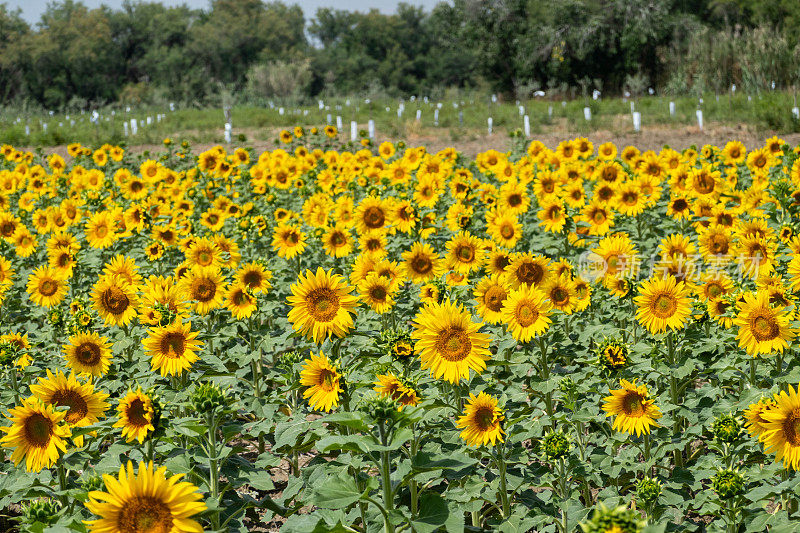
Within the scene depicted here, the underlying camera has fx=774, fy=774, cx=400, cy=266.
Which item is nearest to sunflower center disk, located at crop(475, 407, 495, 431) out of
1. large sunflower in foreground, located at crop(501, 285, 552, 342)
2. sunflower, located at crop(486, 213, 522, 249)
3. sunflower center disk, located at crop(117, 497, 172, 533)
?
large sunflower in foreground, located at crop(501, 285, 552, 342)

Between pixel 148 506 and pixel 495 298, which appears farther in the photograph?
pixel 495 298

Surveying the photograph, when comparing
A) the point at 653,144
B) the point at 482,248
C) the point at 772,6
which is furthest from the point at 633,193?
the point at 772,6

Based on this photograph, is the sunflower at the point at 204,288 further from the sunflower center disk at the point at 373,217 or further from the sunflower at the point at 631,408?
the sunflower at the point at 631,408

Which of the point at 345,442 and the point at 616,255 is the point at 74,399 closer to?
the point at 345,442

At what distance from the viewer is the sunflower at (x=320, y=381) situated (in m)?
3.38

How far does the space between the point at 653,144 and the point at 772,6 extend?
105 feet

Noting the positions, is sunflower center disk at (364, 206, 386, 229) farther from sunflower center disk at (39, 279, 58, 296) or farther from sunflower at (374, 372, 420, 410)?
sunflower at (374, 372, 420, 410)

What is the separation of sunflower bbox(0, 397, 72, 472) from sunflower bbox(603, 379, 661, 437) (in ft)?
7.64

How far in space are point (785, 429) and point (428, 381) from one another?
1591 mm

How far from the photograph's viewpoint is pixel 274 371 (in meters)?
4.74

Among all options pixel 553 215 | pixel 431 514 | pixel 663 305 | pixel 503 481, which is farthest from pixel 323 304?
pixel 553 215

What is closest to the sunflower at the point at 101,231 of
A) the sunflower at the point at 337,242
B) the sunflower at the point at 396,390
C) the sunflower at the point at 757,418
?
the sunflower at the point at 337,242

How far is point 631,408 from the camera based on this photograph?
3568 mm

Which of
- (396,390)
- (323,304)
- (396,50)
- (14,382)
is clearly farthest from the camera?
(396,50)
